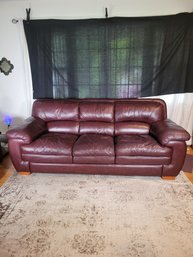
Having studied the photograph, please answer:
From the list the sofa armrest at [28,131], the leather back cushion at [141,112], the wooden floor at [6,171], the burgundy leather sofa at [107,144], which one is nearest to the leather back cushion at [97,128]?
the burgundy leather sofa at [107,144]

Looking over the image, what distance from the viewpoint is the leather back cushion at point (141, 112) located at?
2785 mm

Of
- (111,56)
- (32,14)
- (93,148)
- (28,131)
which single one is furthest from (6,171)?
(32,14)

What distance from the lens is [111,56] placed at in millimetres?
2996

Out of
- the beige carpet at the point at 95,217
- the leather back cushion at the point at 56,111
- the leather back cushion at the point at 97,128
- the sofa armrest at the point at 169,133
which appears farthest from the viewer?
the leather back cushion at the point at 56,111

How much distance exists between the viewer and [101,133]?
2.77m

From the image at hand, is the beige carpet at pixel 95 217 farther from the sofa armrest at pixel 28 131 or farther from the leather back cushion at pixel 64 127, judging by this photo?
the leather back cushion at pixel 64 127

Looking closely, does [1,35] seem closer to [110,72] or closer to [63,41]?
[63,41]

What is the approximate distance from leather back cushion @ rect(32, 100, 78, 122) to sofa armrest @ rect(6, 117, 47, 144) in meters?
0.19

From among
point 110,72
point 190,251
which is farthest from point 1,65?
point 190,251

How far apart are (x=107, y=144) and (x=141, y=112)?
829 millimetres

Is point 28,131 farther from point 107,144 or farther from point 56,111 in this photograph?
point 107,144

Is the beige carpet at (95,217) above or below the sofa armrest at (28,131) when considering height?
below

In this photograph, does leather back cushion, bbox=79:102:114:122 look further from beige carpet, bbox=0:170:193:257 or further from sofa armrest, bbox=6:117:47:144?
beige carpet, bbox=0:170:193:257

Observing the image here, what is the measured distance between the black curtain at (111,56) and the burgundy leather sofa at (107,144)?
49cm
